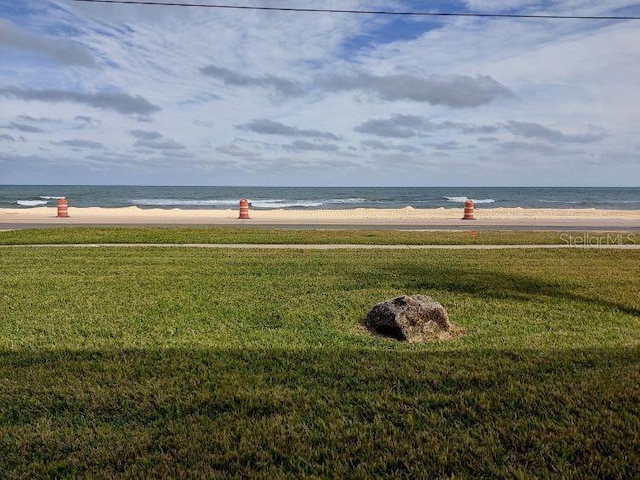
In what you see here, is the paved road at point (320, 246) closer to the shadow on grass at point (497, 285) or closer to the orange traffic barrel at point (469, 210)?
the shadow on grass at point (497, 285)

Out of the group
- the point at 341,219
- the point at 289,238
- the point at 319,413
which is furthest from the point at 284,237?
the point at 319,413

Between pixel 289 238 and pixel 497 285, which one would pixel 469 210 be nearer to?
pixel 289 238

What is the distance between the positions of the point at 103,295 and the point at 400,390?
4827 millimetres

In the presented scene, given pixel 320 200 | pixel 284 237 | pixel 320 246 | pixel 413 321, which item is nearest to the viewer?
pixel 413 321

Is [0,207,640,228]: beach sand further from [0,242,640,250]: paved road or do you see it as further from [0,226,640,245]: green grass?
[0,242,640,250]: paved road

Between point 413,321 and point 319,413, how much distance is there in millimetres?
2033

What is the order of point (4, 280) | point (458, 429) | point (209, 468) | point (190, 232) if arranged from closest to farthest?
point (209, 468) → point (458, 429) → point (4, 280) → point (190, 232)

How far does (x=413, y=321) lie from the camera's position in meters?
5.31

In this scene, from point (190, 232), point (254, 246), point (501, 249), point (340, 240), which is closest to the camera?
point (501, 249)

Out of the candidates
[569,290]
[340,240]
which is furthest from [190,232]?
[569,290]

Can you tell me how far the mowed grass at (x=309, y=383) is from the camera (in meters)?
3.02

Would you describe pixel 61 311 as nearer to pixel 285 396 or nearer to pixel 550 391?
pixel 285 396

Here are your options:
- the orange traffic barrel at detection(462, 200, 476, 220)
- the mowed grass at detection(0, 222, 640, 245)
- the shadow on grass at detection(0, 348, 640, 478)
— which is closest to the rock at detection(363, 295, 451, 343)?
the shadow on grass at detection(0, 348, 640, 478)

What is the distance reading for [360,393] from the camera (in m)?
3.84
